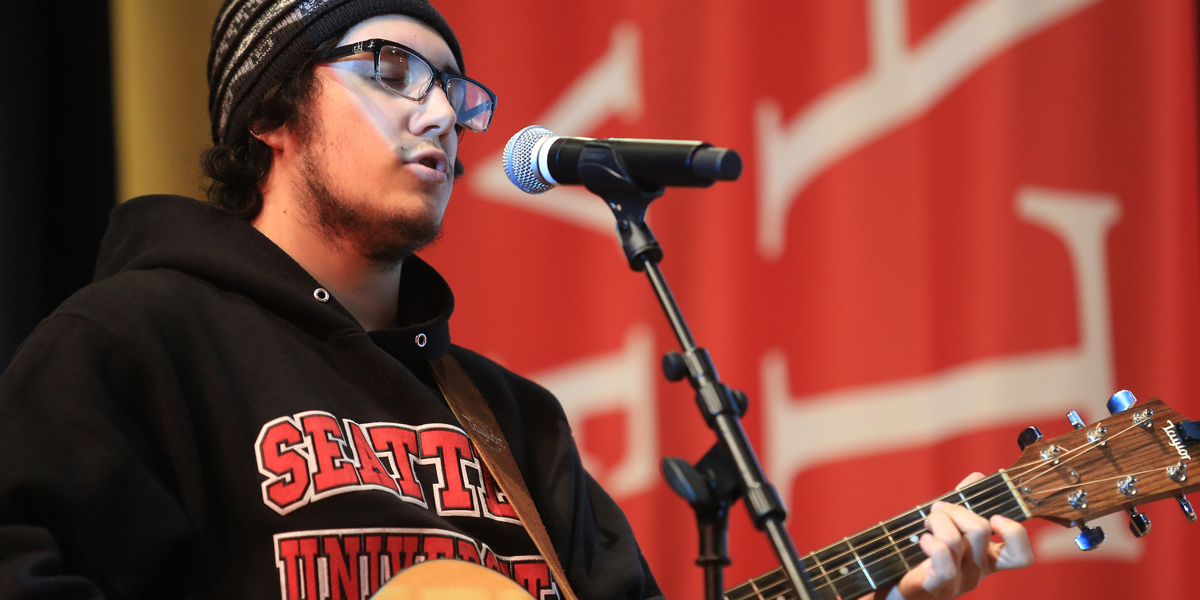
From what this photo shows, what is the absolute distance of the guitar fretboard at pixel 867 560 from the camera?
1620 millimetres

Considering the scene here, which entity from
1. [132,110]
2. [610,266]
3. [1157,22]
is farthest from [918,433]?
[132,110]

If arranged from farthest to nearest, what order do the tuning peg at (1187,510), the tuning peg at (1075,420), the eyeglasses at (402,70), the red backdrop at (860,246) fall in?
the red backdrop at (860,246)
the eyeglasses at (402,70)
the tuning peg at (1075,420)
the tuning peg at (1187,510)

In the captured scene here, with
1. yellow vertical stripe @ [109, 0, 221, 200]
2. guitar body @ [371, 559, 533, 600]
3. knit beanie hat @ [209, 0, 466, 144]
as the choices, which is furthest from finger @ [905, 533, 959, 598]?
yellow vertical stripe @ [109, 0, 221, 200]

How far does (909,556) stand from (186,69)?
2.35m

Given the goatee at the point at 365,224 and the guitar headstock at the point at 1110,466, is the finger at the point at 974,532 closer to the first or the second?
the guitar headstock at the point at 1110,466

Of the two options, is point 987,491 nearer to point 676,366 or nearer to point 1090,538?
point 1090,538

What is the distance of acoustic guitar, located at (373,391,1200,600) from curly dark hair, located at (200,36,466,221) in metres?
1.15

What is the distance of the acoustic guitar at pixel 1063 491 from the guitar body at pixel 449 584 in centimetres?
38

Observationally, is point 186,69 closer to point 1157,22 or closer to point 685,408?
point 685,408

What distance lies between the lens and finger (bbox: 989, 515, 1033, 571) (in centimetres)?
161

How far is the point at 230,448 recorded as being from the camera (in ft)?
4.75

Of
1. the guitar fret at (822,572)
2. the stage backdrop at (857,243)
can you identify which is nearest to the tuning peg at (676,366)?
the guitar fret at (822,572)

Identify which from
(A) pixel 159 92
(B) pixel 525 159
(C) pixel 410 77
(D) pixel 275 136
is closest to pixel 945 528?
(B) pixel 525 159

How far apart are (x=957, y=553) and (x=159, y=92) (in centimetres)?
235
